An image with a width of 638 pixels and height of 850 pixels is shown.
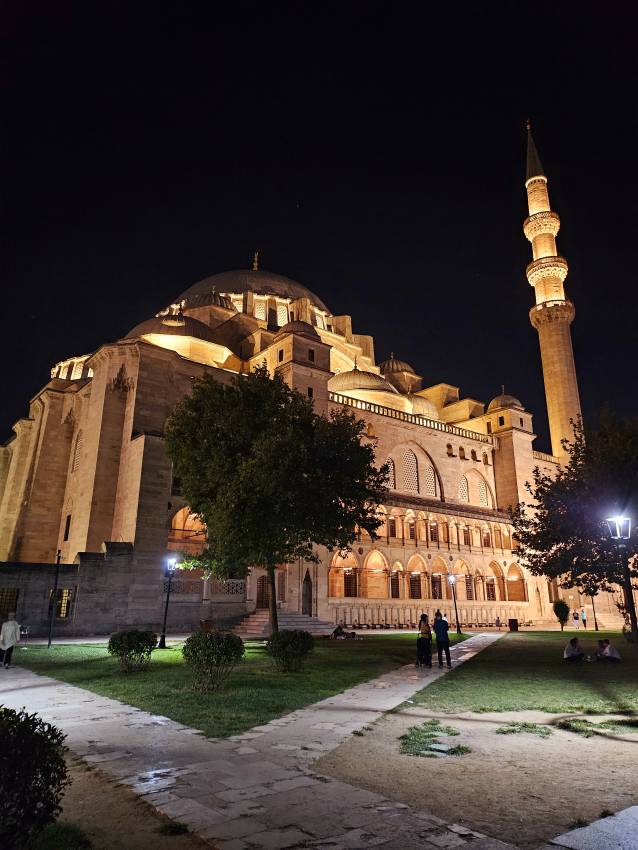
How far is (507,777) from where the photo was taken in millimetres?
5699

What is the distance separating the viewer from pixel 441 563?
39.4 metres

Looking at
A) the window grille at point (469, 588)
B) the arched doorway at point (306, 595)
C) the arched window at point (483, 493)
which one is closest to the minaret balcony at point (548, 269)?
the arched window at point (483, 493)

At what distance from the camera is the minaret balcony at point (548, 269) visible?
4912 centimetres

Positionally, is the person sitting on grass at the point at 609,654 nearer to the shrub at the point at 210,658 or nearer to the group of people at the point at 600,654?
the group of people at the point at 600,654

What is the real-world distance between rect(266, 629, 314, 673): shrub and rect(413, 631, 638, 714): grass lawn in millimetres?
3104

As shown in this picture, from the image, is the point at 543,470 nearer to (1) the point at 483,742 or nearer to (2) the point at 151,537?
(2) the point at 151,537

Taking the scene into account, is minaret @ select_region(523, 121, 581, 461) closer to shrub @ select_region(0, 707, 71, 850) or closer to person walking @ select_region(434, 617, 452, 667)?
person walking @ select_region(434, 617, 452, 667)

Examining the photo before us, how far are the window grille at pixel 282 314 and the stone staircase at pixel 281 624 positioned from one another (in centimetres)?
2921


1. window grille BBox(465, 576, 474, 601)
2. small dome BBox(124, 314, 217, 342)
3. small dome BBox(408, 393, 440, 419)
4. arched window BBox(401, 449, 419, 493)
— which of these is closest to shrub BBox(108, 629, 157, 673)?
small dome BBox(124, 314, 217, 342)

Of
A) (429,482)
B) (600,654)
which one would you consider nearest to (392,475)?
(429,482)

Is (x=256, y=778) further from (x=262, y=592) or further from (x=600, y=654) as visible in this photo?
(x=262, y=592)

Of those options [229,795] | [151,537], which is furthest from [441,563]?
[229,795]

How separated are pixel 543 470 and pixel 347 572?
78.2 feet

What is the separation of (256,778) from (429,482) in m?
39.3
